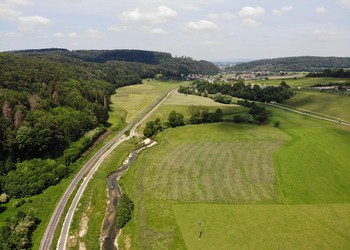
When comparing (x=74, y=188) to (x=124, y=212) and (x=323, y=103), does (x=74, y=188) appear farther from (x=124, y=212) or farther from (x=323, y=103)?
(x=323, y=103)

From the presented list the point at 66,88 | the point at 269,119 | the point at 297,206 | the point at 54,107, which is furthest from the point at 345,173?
the point at 66,88

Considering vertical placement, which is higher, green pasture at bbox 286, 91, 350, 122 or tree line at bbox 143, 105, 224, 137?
green pasture at bbox 286, 91, 350, 122

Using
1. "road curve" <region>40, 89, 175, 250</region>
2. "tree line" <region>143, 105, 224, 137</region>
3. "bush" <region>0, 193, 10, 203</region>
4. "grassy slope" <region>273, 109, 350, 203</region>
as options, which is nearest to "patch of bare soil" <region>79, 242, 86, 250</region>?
"road curve" <region>40, 89, 175, 250</region>

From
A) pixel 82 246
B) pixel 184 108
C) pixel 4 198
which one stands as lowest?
pixel 82 246

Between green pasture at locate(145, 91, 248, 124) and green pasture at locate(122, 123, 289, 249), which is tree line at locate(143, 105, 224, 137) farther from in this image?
green pasture at locate(122, 123, 289, 249)

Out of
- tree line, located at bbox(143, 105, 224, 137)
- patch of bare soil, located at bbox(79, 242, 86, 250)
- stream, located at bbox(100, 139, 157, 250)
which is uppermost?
tree line, located at bbox(143, 105, 224, 137)

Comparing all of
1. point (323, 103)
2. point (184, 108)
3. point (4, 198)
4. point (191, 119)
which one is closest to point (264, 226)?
point (4, 198)

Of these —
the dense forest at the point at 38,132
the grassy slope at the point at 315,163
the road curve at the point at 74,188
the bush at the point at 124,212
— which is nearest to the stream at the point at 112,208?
the bush at the point at 124,212

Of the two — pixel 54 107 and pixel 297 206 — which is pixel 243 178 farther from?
pixel 54 107
